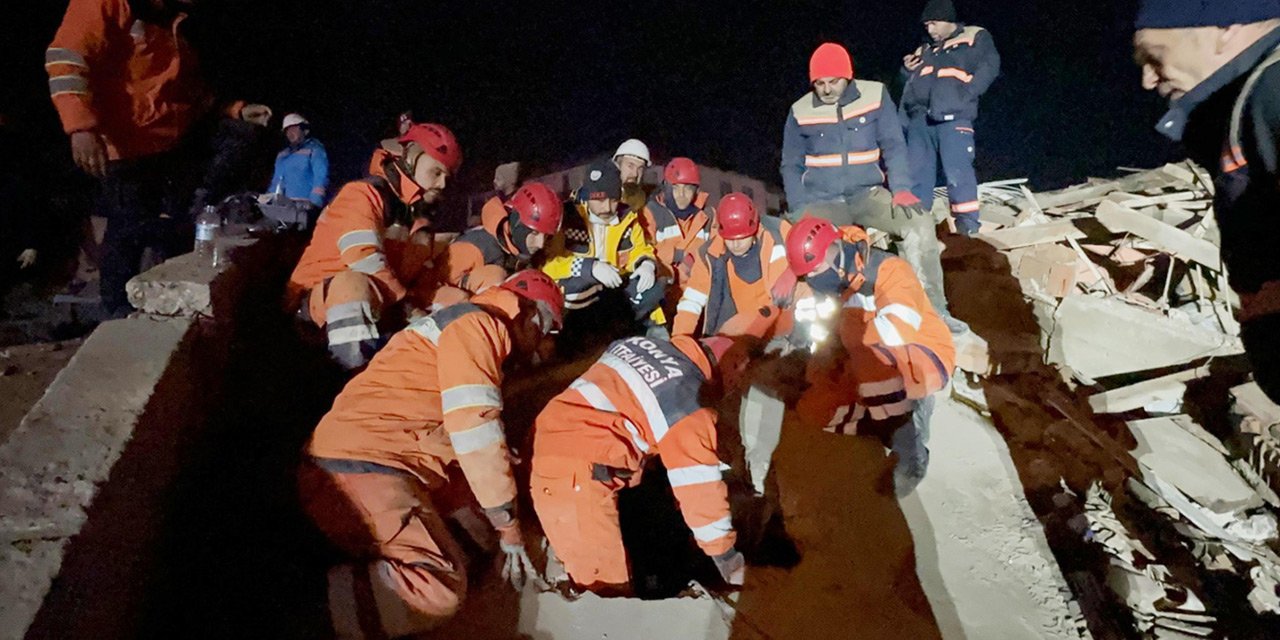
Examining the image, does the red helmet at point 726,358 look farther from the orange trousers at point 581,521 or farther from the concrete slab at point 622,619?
the concrete slab at point 622,619

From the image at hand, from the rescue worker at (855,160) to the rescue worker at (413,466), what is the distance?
3.20m

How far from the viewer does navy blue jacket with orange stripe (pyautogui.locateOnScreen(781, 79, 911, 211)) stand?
5.06 metres

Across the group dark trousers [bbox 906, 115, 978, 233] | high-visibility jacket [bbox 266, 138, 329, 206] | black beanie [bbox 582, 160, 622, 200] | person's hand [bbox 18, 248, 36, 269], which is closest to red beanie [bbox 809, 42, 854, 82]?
dark trousers [bbox 906, 115, 978, 233]

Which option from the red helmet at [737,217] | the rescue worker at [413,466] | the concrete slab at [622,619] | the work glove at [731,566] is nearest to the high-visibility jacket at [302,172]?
the rescue worker at [413,466]

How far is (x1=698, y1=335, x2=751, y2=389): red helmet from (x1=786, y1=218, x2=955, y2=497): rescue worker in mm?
787

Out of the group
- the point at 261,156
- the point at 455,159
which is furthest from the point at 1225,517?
the point at 261,156

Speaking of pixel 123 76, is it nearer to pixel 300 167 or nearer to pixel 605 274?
pixel 300 167

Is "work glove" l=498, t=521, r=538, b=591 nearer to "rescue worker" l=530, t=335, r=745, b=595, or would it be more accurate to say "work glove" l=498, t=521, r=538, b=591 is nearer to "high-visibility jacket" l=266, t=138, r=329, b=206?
"rescue worker" l=530, t=335, r=745, b=595

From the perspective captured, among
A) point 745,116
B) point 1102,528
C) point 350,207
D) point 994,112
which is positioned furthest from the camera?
point 994,112

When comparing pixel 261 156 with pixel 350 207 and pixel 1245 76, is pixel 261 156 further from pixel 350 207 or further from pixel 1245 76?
pixel 1245 76

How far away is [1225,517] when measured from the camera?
3863mm

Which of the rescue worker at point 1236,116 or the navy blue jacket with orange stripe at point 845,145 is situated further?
the navy blue jacket with orange stripe at point 845,145

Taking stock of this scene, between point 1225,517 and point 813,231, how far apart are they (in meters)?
2.97

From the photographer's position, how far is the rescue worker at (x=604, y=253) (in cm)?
495
